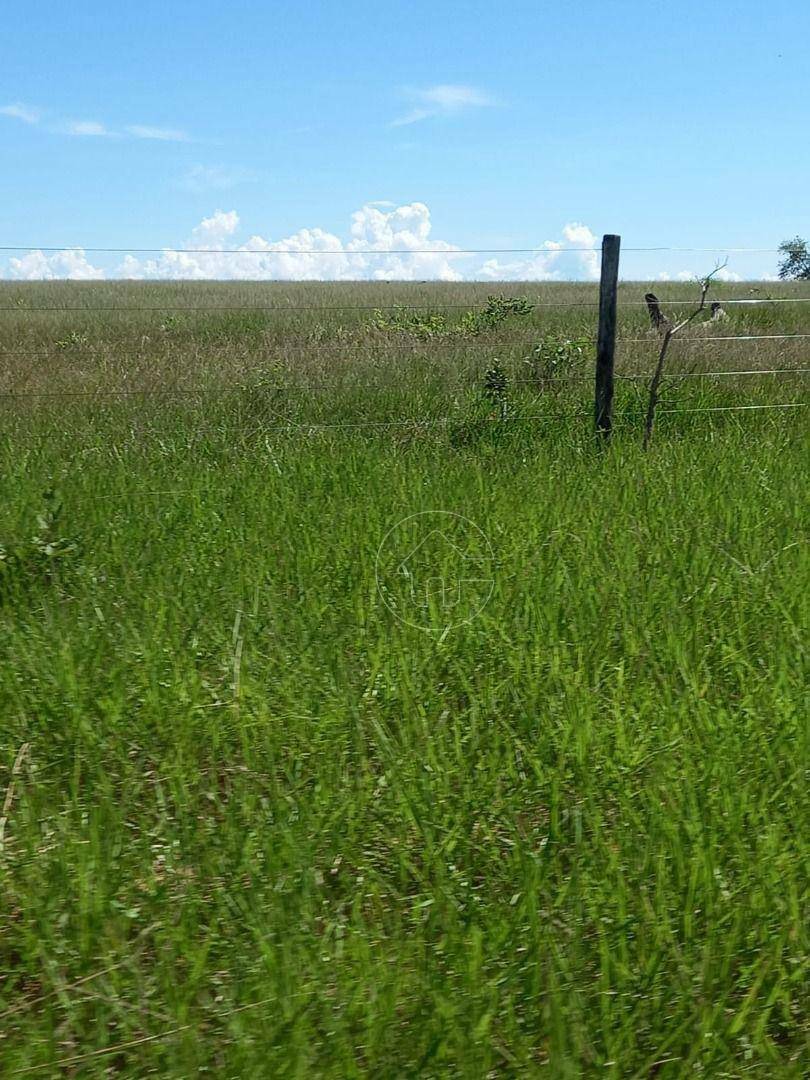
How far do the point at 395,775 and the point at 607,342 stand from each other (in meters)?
4.54

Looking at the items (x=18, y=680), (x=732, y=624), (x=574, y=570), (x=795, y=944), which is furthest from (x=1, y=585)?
(x=795, y=944)

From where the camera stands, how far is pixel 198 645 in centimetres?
317

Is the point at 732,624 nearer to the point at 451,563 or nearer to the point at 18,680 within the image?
the point at 451,563

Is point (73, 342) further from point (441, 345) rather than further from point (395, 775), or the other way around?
point (395, 775)

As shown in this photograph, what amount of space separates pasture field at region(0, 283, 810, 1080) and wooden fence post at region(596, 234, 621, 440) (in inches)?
40.8

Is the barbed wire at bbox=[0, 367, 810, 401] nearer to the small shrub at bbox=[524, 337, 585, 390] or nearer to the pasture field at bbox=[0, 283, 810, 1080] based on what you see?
the small shrub at bbox=[524, 337, 585, 390]

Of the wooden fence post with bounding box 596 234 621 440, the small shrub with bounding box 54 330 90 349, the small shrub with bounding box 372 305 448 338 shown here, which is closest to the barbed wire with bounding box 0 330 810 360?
the small shrub with bounding box 54 330 90 349

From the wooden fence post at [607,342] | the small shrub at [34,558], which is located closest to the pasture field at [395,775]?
the small shrub at [34,558]

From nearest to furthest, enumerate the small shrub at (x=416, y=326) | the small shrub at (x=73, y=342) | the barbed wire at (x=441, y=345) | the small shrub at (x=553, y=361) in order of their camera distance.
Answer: the small shrub at (x=553, y=361) → the barbed wire at (x=441, y=345) → the small shrub at (x=73, y=342) → the small shrub at (x=416, y=326)

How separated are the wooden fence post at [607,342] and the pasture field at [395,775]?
104 centimetres

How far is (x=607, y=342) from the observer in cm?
642

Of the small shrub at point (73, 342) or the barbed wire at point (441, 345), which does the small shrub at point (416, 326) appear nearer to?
the barbed wire at point (441, 345)

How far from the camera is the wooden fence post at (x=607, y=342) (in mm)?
6383

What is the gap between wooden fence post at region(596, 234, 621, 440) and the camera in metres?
6.38
